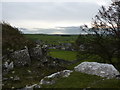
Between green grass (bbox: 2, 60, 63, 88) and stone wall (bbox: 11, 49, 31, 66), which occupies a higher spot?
stone wall (bbox: 11, 49, 31, 66)

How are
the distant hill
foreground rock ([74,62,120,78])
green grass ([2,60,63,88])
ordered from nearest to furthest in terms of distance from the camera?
foreground rock ([74,62,120,78])
green grass ([2,60,63,88])
the distant hill

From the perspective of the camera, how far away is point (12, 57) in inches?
1185

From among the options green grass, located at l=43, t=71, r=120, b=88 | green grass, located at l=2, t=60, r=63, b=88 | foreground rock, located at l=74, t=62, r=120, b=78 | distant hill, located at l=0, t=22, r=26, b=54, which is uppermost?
distant hill, located at l=0, t=22, r=26, b=54

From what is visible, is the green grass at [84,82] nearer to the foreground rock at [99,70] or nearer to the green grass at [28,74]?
the foreground rock at [99,70]

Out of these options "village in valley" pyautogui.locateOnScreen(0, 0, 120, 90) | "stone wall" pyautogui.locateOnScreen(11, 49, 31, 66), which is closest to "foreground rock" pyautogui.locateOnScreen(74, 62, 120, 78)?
"village in valley" pyautogui.locateOnScreen(0, 0, 120, 90)

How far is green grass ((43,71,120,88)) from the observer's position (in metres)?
17.8

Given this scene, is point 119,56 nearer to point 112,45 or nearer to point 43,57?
point 112,45

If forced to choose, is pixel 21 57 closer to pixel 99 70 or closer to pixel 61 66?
pixel 61 66

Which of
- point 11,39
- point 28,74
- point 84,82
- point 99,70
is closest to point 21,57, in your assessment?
point 28,74

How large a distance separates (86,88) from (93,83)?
1.52 m

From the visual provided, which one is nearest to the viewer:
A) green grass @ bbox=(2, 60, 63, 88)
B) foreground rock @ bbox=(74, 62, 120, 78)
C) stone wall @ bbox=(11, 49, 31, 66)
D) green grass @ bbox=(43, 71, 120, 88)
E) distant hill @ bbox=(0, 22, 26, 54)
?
green grass @ bbox=(43, 71, 120, 88)

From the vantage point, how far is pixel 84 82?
62.5ft

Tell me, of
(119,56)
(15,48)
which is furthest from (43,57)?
(119,56)

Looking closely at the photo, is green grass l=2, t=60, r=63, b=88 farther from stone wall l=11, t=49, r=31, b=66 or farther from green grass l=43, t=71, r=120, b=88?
green grass l=43, t=71, r=120, b=88
